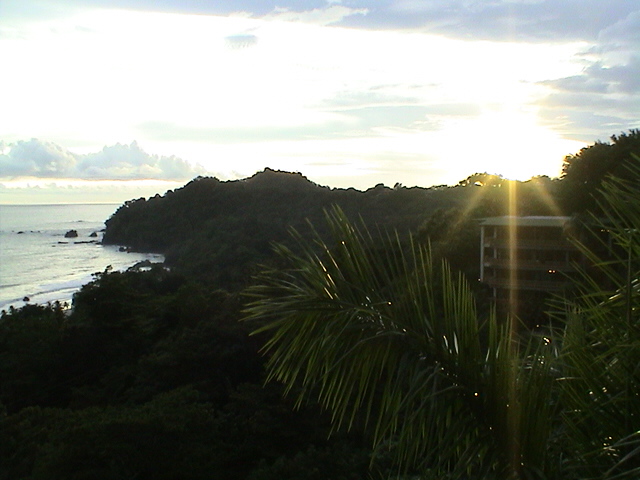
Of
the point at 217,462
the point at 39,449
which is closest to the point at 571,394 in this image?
the point at 217,462

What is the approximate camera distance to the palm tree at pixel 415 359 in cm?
187

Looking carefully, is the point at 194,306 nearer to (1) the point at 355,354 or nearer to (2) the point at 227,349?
(2) the point at 227,349

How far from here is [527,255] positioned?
15133 millimetres

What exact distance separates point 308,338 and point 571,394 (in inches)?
33.5

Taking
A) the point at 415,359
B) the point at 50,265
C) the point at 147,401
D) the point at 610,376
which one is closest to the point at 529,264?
the point at 147,401

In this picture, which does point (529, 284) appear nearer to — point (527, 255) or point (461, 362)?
point (527, 255)

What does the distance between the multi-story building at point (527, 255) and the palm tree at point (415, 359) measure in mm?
12681

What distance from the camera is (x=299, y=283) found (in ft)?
7.21

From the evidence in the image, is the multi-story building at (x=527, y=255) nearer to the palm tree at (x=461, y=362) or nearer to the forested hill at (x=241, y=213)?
the forested hill at (x=241, y=213)

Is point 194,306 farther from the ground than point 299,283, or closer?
closer

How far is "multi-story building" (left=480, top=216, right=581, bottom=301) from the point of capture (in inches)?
562

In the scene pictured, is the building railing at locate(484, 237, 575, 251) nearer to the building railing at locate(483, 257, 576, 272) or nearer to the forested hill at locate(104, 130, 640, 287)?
the building railing at locate(483, 257, 576, 272)

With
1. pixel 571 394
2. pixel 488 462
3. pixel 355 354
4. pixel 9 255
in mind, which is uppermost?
pixel 355 354

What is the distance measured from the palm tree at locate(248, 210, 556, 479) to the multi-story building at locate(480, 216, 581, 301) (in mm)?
12681
